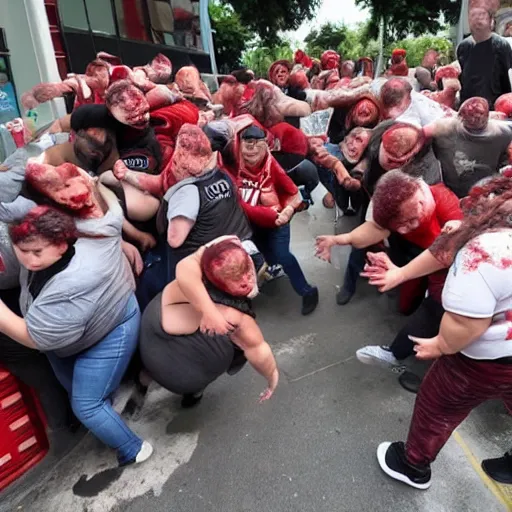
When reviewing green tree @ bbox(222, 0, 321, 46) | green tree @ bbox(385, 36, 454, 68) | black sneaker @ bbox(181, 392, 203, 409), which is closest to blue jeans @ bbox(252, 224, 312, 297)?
black sneaker @ bbox(181, 392, 203, 409)

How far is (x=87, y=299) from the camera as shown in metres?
1.63

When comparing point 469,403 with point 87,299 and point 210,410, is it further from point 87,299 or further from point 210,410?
point 87,299

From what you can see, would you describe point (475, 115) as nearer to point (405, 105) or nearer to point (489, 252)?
point (405, 105)

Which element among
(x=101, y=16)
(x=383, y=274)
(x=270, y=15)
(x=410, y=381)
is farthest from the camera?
(x=270, y=15)

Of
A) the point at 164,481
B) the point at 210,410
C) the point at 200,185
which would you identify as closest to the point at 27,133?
the point at 200,185

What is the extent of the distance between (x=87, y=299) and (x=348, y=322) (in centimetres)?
Result: 198

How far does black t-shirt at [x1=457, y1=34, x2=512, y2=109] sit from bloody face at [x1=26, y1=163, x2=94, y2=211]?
3473 millimetres

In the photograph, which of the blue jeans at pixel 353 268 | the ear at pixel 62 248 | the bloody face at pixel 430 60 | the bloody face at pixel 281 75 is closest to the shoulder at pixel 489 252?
the ear at pixel 62 248

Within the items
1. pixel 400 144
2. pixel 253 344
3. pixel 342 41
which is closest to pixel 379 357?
pixel 253 344

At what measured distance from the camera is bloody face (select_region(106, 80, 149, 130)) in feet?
7.23

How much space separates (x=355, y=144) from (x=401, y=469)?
83.7 inches

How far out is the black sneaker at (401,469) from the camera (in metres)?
1.73

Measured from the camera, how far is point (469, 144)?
248 cm

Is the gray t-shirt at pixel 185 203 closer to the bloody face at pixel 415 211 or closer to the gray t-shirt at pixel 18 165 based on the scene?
the gray t-shirt at pixel 18 165
